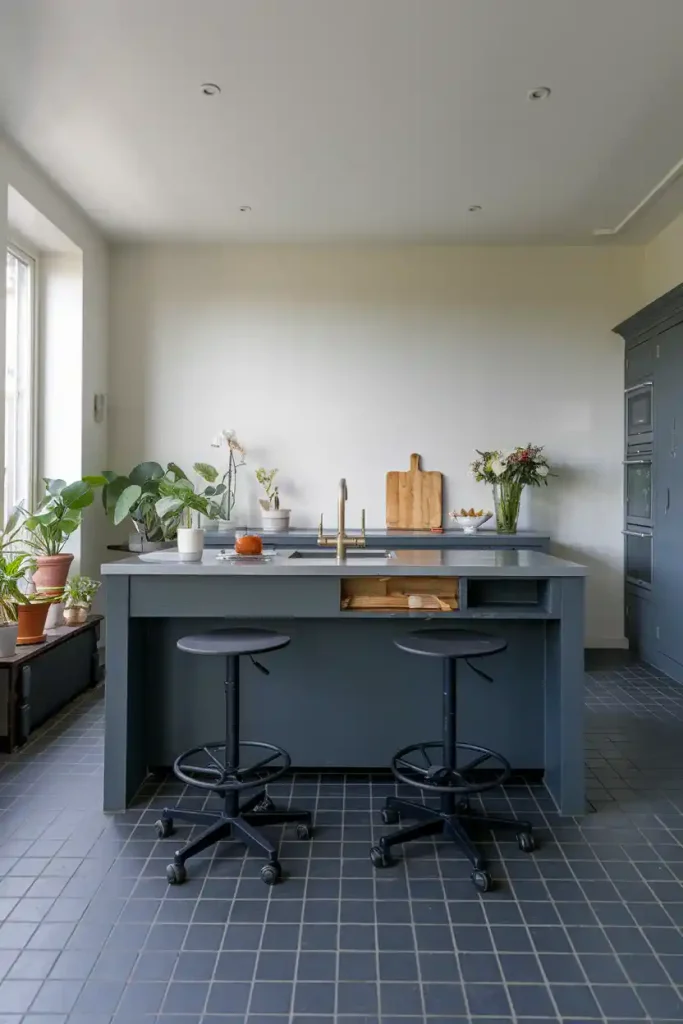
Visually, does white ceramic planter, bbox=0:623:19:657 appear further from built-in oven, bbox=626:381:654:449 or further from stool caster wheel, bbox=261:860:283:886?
built-in oven, bbox=626:381:654:449

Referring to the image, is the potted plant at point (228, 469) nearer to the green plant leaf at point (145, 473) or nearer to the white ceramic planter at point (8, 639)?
the green plant leaf at point (145, 473)

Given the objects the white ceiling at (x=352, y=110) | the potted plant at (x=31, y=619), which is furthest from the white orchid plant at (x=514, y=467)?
the potted plant at (x=31, y=619)

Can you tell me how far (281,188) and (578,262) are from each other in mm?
2516

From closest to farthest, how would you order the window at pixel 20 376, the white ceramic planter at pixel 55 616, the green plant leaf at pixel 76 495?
the white ceramic planter at pixel 55 616, the green plant leaf at pixel 76 495, the window at pixel 20 376

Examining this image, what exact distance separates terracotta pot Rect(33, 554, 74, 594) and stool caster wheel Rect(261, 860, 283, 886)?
8.92 feet

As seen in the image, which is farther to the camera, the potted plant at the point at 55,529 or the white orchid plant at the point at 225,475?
the white orchid plant at the point at 225,475

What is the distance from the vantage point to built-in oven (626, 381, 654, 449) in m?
4.73

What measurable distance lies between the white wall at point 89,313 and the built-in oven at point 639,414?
4084 mm

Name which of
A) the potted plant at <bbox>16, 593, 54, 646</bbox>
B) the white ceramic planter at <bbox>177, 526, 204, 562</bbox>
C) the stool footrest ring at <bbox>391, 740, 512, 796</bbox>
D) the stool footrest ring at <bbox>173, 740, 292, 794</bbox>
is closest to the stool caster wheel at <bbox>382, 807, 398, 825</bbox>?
the stool footrest ring at <bbox>391, 740, 512, 796</bbox>

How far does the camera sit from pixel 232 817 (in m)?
2.28

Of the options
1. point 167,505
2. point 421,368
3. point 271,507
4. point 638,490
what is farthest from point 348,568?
point 638,490

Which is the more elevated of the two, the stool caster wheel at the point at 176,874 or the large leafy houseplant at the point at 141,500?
the large leafy houseplant at the point at 141,500

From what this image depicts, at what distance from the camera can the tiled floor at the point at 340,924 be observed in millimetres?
1615

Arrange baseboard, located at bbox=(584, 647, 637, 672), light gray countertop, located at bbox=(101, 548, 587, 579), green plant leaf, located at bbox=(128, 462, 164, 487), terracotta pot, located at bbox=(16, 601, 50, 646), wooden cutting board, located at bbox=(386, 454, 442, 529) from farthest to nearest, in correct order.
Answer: wooden cutting board, located at bbox=(386, 454, 442, 529) < green plant leaf, located at bbox=(128, 462, 164, 487) < baseboard, located at bbox=(584, 647, 637, 672) < terracotta pot, located at bbox=(16, 601, 50, 646) < light gray countertop, located at bbox=(101, 548, 587, 579)
